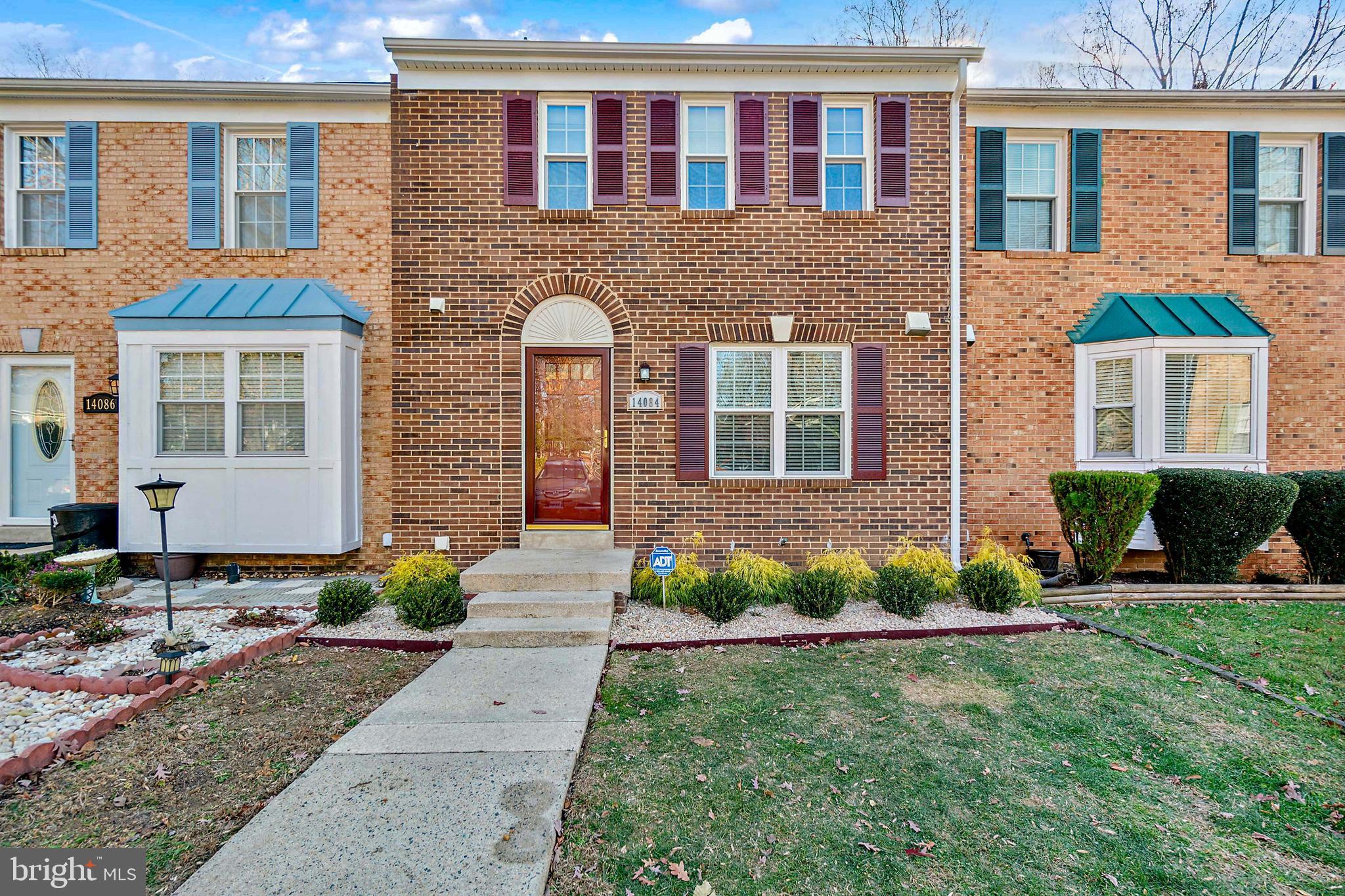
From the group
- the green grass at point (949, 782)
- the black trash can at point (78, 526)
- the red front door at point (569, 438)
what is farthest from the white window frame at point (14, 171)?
the green grass at point (949, 782)

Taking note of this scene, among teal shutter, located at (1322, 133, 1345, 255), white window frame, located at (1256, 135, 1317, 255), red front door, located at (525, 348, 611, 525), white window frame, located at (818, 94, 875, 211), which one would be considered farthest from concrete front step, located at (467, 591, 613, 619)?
teal shutter, located at (1322, 133, 1345, 255)

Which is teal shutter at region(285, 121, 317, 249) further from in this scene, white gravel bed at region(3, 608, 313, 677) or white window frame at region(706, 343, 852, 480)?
white window frame at region(706, 343, 852, 480)

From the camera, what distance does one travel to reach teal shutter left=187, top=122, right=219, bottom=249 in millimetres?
7203

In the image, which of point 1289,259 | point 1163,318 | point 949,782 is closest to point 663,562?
point 949,782

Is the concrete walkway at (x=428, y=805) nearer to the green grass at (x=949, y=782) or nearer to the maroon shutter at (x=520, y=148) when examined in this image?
the green grass at (x=949, y=782)

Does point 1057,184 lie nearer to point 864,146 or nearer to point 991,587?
point 864,146

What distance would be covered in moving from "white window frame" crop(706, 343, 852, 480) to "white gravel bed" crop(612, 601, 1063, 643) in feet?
5.16

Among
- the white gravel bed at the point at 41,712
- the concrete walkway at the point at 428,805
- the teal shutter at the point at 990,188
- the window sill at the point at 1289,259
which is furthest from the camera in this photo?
the window sill at the point at 1289,259

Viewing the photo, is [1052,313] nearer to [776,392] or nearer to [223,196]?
[776,392]

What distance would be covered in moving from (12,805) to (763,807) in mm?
3642

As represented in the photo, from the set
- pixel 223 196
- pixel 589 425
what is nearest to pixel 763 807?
pixel 589 425

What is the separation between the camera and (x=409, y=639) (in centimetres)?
Answer: 496

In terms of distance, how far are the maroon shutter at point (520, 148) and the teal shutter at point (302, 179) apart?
2699mm

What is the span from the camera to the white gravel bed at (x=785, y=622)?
5.15 meters
